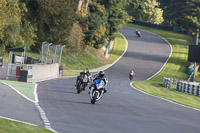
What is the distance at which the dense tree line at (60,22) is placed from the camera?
152ft

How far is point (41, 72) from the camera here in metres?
30.9

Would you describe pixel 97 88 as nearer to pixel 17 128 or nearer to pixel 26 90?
pixel 26 90

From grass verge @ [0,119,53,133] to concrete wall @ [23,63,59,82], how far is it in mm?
17915

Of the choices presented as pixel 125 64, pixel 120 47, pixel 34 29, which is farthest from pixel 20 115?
pixel 120 47

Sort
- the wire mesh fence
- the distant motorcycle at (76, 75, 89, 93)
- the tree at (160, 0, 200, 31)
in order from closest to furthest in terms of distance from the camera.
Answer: the distant motorcycle at (76, 75, 89, 93)
the wire mesh fence
the tree at (160, 0, 200, 31)

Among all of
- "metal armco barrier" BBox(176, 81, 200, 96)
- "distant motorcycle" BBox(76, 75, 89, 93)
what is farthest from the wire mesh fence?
"metal armco barrier" BBox(176, 81, 200, 96)

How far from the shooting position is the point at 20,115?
12.1 metres

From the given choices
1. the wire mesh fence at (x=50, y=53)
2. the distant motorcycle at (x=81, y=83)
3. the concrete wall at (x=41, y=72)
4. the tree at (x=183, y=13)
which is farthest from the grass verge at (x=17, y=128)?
the tree at (x=183, y=13)

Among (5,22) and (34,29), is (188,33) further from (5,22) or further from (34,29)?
(5,22)

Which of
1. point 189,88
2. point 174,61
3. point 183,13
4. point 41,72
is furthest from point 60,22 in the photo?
point 183,13

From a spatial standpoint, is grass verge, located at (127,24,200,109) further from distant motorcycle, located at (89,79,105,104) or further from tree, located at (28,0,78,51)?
distant motorcycle, located at (89,79,105,104)

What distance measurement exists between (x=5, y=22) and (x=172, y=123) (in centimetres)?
3250

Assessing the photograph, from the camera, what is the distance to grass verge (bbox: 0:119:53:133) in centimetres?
933

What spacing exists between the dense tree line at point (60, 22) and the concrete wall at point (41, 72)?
1032 cm
